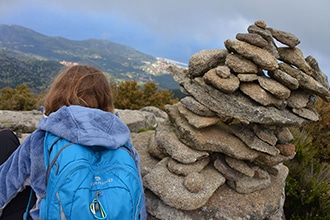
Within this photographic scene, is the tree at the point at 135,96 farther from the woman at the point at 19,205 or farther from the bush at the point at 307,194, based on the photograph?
the woman at the point at 19,205

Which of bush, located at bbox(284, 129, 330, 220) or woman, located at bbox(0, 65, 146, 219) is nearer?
woman, located at bbox(0, 65, 146, 219)

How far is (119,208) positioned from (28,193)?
1.37 metres

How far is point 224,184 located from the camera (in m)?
6.14

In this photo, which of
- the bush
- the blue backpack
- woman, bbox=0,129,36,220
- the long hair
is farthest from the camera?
the bush

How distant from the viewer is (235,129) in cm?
612

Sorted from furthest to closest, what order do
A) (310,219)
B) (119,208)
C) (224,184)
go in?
(310,219), (224,184), (119,208)

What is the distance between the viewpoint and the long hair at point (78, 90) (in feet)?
10.9

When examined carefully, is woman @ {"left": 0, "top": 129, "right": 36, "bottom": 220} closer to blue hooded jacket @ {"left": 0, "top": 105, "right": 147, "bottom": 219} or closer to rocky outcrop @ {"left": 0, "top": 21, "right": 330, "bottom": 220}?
blue hooded jacket @ {"left": 0, "top": 105, "right": 147, "bottom": 219}

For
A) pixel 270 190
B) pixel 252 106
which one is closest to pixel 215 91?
pixel 252 106

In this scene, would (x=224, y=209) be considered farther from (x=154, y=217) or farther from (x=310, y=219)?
(x=310, y=219)

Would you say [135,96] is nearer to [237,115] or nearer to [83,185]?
[237,115]

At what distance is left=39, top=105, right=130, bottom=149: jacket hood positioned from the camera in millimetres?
2777

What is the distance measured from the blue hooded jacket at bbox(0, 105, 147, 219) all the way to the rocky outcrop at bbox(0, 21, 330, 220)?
271 cm

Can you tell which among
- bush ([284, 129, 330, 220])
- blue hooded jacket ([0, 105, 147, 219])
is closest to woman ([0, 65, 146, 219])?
blue hooded jacket ([0, 105, 147, 219])
